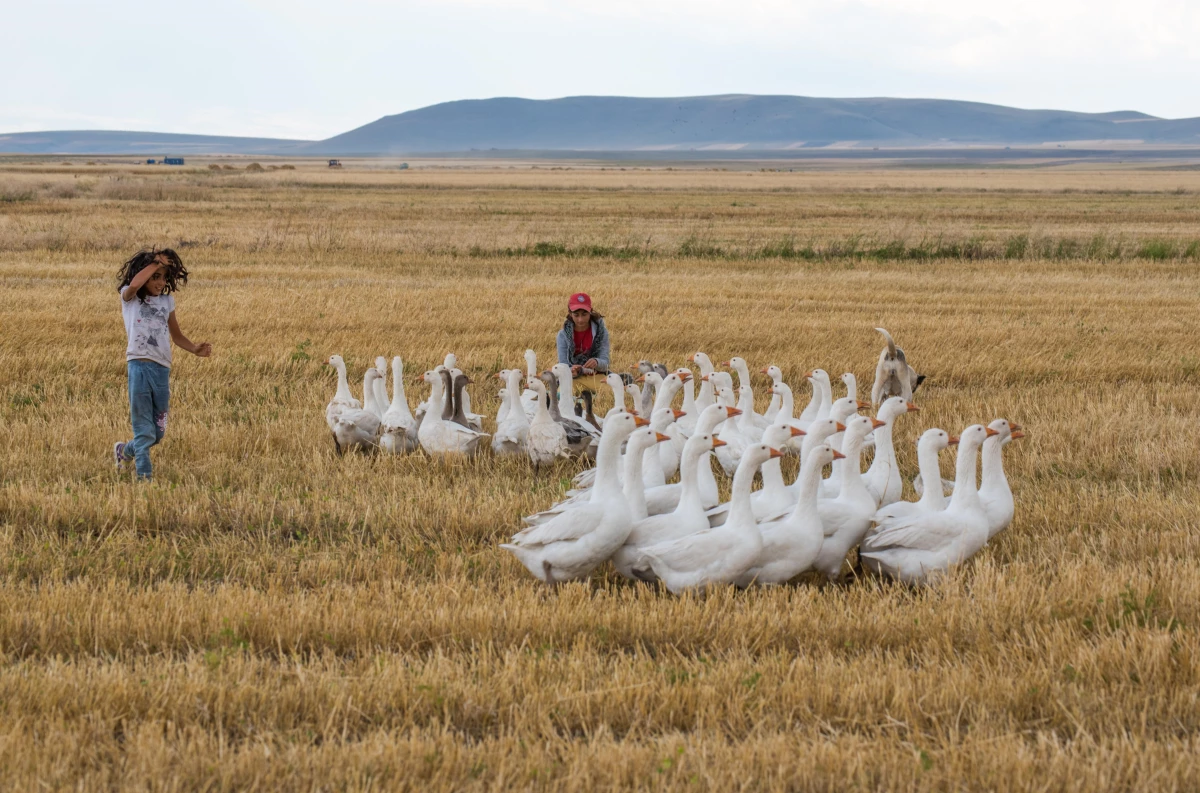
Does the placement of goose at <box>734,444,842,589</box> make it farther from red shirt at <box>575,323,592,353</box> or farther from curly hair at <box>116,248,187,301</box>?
red shirt at <box>575,323,592,353</box>

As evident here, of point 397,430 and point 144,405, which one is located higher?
point 144,405

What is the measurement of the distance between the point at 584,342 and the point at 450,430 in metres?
2.58

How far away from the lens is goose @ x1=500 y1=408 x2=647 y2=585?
6.43 metres

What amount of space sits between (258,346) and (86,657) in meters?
9.72

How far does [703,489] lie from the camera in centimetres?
769

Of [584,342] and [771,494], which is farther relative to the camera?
[584,342]

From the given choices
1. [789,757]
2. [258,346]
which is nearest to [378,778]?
[789,757]

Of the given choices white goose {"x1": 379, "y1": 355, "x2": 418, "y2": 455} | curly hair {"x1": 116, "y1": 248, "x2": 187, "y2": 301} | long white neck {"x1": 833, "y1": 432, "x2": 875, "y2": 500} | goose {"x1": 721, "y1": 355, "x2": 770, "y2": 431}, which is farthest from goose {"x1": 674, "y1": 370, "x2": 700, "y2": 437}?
curly hair {"x1": 116, "y1": 248, "x2": 187, "y2": 301}

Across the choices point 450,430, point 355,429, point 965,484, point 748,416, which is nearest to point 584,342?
point 748,416

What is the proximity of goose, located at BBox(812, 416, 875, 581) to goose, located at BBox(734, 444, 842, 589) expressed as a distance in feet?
0.71

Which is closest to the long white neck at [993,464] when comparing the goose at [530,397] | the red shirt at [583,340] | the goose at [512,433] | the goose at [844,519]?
the goose at [844,519]

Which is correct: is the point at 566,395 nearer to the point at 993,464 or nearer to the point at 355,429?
the point at 355,429

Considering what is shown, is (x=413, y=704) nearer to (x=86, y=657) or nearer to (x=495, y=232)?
(x=86, y=657)

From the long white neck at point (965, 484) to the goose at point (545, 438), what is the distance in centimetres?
339
